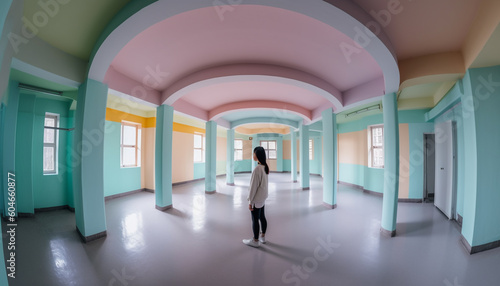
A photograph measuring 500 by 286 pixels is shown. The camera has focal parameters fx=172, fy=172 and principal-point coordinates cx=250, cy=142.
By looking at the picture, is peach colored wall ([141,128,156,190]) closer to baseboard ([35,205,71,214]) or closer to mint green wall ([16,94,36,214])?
baseboard ([35,205,71,214])

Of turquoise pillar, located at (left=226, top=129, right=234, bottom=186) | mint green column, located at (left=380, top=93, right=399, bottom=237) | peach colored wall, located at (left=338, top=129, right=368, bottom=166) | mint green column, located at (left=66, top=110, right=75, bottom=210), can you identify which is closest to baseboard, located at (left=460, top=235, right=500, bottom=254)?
mint green column, located at (left=380, top=93, right=399, bottom=237)

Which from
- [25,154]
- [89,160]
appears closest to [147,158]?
[25,154]

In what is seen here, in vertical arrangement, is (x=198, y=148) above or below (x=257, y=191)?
above

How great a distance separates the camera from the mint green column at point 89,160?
2.87 meters

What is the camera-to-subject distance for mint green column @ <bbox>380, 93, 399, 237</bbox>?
127 inches

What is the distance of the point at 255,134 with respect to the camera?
13102 mm

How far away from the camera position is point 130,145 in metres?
6.42

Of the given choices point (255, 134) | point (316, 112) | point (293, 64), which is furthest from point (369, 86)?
point (255, 134)

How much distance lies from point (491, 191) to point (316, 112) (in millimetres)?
4163

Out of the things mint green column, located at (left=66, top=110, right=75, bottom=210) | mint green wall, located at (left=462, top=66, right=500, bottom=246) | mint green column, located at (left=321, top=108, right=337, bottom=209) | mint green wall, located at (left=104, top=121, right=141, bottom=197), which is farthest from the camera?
mint green wall, located at (left=104, top=121, right=141, bottom=197)

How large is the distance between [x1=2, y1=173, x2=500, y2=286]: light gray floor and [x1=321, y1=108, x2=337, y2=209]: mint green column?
0.66 metres

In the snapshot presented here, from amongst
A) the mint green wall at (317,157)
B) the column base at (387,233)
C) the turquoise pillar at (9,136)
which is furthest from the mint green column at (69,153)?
the mint green wall at (317,157)

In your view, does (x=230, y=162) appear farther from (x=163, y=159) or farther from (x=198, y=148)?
(x=163, y=159)

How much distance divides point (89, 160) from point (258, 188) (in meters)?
2.90
